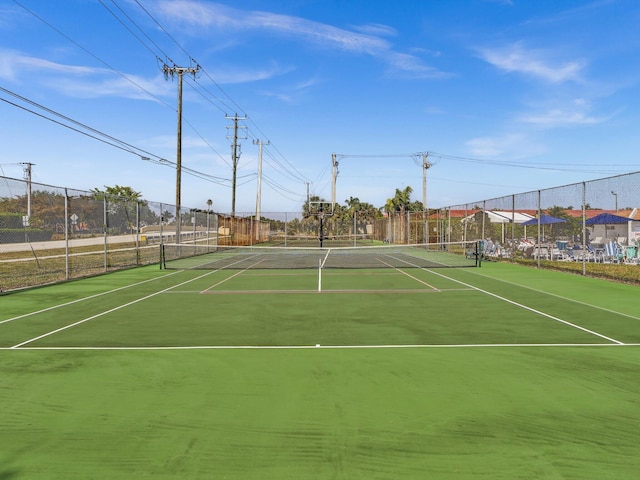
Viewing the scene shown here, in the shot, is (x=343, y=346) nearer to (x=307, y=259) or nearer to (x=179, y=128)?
(x=307, y=259)

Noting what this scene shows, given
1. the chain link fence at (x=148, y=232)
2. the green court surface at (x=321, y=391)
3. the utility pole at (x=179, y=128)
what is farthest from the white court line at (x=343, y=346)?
the utility pole at (x=179, y=128)

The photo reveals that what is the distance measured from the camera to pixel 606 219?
19.1 m

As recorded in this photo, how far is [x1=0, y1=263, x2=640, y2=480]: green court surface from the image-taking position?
11.4 ft

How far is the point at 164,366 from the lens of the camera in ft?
19.2

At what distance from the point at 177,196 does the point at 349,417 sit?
85.2 ft

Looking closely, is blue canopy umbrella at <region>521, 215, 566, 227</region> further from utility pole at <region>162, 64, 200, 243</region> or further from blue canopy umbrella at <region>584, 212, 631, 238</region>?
utility pole at <region>162, 64, 200, 243</region>

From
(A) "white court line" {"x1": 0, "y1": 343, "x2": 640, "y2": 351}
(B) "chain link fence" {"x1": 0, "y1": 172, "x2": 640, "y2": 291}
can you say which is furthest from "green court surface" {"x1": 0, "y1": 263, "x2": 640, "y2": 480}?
(B) "chain link fence" {"x1": 0, "y1": 172, "x2": 640, "y2": 291}

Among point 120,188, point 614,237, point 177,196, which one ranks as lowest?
point 614,237

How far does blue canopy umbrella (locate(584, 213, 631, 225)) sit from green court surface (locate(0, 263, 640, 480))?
9150 millimetres

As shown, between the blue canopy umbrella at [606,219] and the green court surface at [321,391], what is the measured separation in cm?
915

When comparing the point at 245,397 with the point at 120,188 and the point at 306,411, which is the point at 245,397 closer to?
the point at 306,411

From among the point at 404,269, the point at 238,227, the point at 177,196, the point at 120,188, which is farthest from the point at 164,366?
the point at 120,188

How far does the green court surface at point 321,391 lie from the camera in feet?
11.4

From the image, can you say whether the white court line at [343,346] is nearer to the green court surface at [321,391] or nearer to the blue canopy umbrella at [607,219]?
the green court surface at [321,391]
